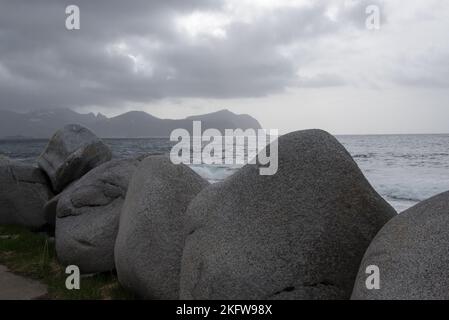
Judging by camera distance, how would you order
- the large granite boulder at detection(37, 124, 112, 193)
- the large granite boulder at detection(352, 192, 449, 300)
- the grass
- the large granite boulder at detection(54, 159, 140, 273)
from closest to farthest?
the large granite boulder at detection(352, 192, 449, 300) < the grass < the large granite boulder at detection(54, 159, 140, 273) < the large granite boulder at detection(37, 124, 112, 193)

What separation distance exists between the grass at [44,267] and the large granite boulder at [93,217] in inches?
13.7

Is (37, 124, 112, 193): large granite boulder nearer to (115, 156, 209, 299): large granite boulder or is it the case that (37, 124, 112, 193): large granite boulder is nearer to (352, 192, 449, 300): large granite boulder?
(115, 156, 209, 299): large granite boulder

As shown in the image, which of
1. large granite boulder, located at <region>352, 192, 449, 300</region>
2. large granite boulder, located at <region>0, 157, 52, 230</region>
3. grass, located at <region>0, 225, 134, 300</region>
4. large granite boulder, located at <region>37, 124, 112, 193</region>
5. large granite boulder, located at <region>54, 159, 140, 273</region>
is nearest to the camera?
large granite boulder, located at <region>352, 192, 449, 300</region>

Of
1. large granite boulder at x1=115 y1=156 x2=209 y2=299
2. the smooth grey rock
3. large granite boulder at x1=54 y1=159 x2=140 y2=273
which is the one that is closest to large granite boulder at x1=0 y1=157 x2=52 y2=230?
large granite boulder at x1=54 y1=159 x2=140 y2=273

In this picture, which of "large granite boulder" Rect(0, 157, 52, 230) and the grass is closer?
the grass

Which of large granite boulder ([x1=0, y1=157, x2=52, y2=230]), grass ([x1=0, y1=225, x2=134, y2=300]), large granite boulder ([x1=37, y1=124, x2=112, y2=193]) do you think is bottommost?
grass ([x1=0, y1=225, x2=134, y2=300])

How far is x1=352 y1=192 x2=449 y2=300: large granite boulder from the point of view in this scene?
3994mm

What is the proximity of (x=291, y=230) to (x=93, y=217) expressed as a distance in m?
5.15

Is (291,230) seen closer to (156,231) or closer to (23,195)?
(156,231)

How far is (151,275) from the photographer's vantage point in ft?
21.3

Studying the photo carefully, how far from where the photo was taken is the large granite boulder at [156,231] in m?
6.46

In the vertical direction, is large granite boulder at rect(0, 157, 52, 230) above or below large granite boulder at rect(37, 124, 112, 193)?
below

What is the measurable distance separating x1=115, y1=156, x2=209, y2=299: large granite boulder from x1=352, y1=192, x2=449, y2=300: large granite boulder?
291 cm

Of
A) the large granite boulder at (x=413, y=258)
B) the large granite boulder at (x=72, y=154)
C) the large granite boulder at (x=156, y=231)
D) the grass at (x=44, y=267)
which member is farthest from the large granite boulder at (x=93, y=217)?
the large granite boulder at (x=413, y=258)
